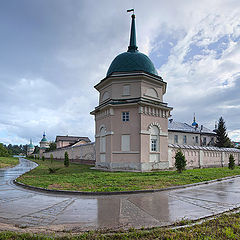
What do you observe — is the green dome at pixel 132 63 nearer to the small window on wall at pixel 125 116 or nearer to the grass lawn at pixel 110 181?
the small window on wall at pixel 125 116

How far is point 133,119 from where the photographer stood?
733 inches

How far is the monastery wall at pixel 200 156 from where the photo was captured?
68.6ft

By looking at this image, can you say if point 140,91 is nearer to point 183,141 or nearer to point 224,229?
point 224,229

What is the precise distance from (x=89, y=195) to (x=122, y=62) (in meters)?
15.5

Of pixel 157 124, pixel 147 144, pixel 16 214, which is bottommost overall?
pixel 16 214

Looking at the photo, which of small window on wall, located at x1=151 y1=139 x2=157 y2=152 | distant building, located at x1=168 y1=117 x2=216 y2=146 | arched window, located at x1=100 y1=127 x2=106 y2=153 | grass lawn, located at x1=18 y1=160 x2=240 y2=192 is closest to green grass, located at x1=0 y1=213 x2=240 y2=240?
grass lawn, located at x1=18 y1=160 x2=240 y2=192

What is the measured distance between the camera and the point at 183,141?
128 ft

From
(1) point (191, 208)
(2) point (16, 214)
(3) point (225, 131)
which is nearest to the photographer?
(2) point (16, 214)

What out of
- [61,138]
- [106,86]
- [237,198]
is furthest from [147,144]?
[61,138]

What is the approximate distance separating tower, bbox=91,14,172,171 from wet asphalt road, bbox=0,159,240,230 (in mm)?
9997

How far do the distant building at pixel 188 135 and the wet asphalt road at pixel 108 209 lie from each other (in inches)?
1189

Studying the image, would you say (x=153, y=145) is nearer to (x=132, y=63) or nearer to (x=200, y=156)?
(x=200, y=156)

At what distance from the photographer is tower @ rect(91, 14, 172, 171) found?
1828cm

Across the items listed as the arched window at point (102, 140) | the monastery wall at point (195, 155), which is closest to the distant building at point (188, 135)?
the monastery wall at point (195, 155)
